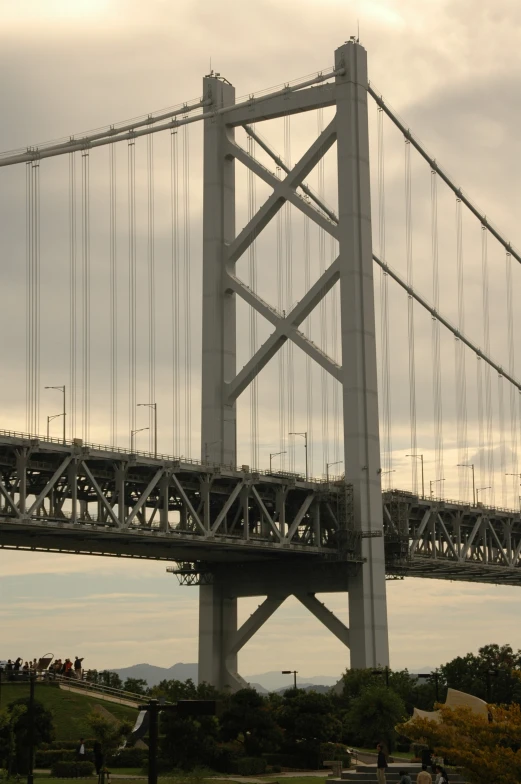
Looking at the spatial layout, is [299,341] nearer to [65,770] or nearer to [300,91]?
[300,91]

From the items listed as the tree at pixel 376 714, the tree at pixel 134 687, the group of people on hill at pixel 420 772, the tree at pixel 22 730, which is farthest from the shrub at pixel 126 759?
the tree at pixel 134 687

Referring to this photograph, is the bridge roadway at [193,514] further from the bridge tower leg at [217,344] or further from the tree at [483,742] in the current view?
the tree at [483,742]

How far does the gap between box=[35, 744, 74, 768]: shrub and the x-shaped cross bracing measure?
28.6 meters

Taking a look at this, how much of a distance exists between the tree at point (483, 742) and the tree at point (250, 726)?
40.7 ft

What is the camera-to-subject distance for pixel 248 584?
8112 cm

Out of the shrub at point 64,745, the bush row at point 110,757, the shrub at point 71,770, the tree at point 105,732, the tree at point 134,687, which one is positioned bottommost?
the shrub at point 71,770

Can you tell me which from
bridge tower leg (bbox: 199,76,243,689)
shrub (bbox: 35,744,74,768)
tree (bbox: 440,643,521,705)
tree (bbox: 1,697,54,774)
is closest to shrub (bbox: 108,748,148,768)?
shrub (bbox: 35,744,74,768)

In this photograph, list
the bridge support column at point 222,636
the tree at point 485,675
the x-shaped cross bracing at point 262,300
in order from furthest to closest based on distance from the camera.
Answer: the tree at point 485,675 < the bridge support column at point 222,636 < the x-shaped cross bracing at point 262,300

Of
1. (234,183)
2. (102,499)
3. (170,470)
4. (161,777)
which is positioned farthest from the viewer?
(234,183)

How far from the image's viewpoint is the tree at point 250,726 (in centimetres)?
5675

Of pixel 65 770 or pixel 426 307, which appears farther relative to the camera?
pixel 426 307

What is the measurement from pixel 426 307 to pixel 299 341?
18717mm

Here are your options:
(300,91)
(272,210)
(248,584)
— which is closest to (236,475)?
(248,584)

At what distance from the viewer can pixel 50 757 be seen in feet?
177
